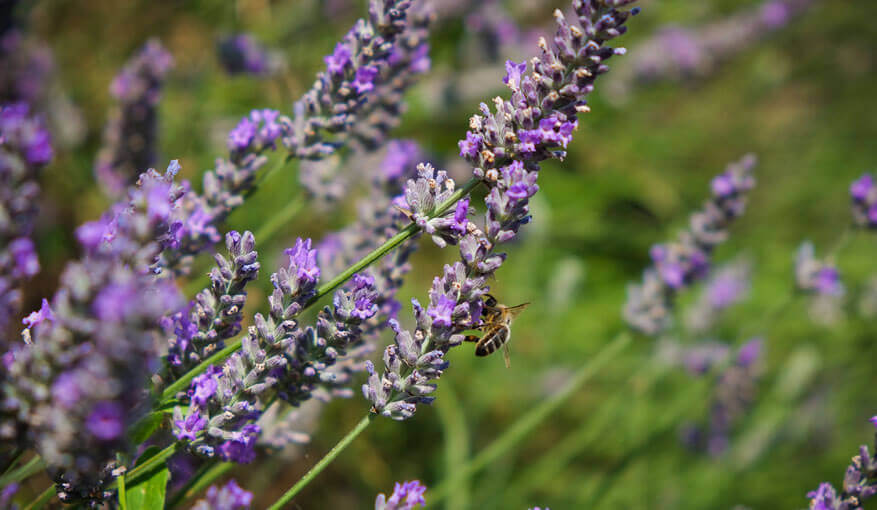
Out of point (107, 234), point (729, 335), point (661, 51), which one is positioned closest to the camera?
point (107, 234)

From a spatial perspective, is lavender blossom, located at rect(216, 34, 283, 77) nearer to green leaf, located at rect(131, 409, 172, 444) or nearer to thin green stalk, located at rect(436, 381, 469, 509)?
thin green stalk, located at rect(436, 381, 469, 509)

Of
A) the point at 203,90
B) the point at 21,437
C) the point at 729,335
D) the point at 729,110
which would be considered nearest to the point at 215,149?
the point at 203,90

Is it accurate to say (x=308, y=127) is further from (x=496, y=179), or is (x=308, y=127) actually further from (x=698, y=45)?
(x=698, y=45)

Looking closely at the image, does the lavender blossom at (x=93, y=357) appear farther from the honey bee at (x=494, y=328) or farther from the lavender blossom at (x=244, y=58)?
the lavender blossom at (x=244, y=58)

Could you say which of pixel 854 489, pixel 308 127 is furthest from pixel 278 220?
pixel 854 489

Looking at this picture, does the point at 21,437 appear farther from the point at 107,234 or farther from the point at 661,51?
the point at 661,51

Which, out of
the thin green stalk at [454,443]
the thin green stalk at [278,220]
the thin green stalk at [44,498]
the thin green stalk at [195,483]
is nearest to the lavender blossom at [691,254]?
the thin green stalk at [454,443]
